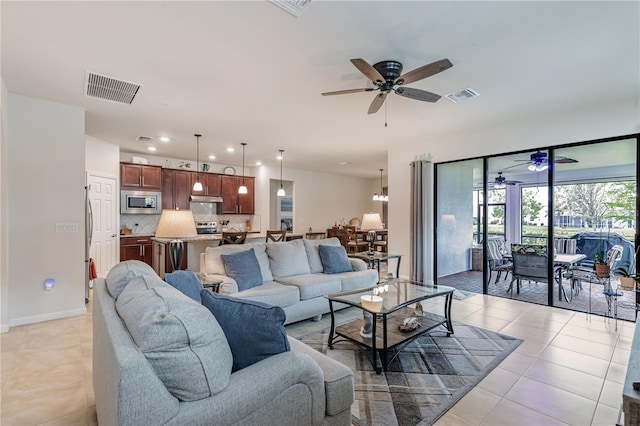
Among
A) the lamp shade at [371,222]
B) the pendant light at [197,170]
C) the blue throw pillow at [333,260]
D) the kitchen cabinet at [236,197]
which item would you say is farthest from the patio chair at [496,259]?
the kitchen cabinet at [236,197]

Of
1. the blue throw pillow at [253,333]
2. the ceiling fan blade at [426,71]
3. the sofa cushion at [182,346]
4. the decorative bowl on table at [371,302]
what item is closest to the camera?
the sofa cushion at [182,346]

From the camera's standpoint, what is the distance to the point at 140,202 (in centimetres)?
647

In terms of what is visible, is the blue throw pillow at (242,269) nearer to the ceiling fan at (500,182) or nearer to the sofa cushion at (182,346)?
the sofa cushion at (182,346)

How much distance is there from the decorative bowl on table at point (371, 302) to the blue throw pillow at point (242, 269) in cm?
129

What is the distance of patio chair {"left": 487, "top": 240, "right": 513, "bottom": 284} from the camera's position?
17.3 feet

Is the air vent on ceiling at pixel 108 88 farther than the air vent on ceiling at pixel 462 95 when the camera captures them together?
No

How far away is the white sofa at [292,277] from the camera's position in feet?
11.2

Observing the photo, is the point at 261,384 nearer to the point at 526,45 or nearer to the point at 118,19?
the point at 118,19

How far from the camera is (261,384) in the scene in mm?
1300

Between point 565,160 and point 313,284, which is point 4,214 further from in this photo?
point 565,160

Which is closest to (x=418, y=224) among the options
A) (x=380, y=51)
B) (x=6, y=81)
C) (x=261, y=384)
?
(x=380, y=51)

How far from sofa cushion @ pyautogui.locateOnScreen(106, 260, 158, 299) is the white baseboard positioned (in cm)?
266

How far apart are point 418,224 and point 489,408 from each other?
12.1ft

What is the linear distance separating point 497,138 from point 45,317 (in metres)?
6.70
